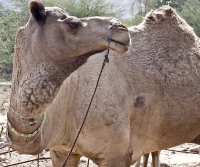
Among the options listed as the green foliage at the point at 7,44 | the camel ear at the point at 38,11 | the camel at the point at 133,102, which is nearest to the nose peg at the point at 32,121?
the camel at the point at 133,102

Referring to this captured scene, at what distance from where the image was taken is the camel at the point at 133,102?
12.8ft

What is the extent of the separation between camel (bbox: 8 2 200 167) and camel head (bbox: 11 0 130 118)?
0.87ft

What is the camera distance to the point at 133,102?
4320mm

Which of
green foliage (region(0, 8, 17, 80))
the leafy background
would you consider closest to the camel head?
the leafy background

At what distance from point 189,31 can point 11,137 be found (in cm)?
264

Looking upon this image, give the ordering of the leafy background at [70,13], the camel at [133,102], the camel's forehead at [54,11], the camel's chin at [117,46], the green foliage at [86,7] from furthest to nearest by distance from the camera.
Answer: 1. the green foliage at [86,7]
2. the leafy background at [70,13]
3. the camel at [133,102]
4. the camel's forehead at [54,11]
5. the camel's chin at [117,46]

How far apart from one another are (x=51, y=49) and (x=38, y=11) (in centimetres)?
28

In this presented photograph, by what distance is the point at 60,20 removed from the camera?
3.04 m

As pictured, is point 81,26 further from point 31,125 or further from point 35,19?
point 31,125

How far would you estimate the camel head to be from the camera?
9.75 feet

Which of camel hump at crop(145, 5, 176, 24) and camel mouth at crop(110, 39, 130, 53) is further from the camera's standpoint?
camel hump at crop(145, 5, 176, 24)

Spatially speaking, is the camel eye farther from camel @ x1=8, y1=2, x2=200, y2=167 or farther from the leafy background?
the leafy background

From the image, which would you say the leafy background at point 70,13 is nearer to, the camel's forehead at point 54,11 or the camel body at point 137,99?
the camel body at point 137,99

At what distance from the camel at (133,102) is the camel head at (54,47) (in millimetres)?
264
